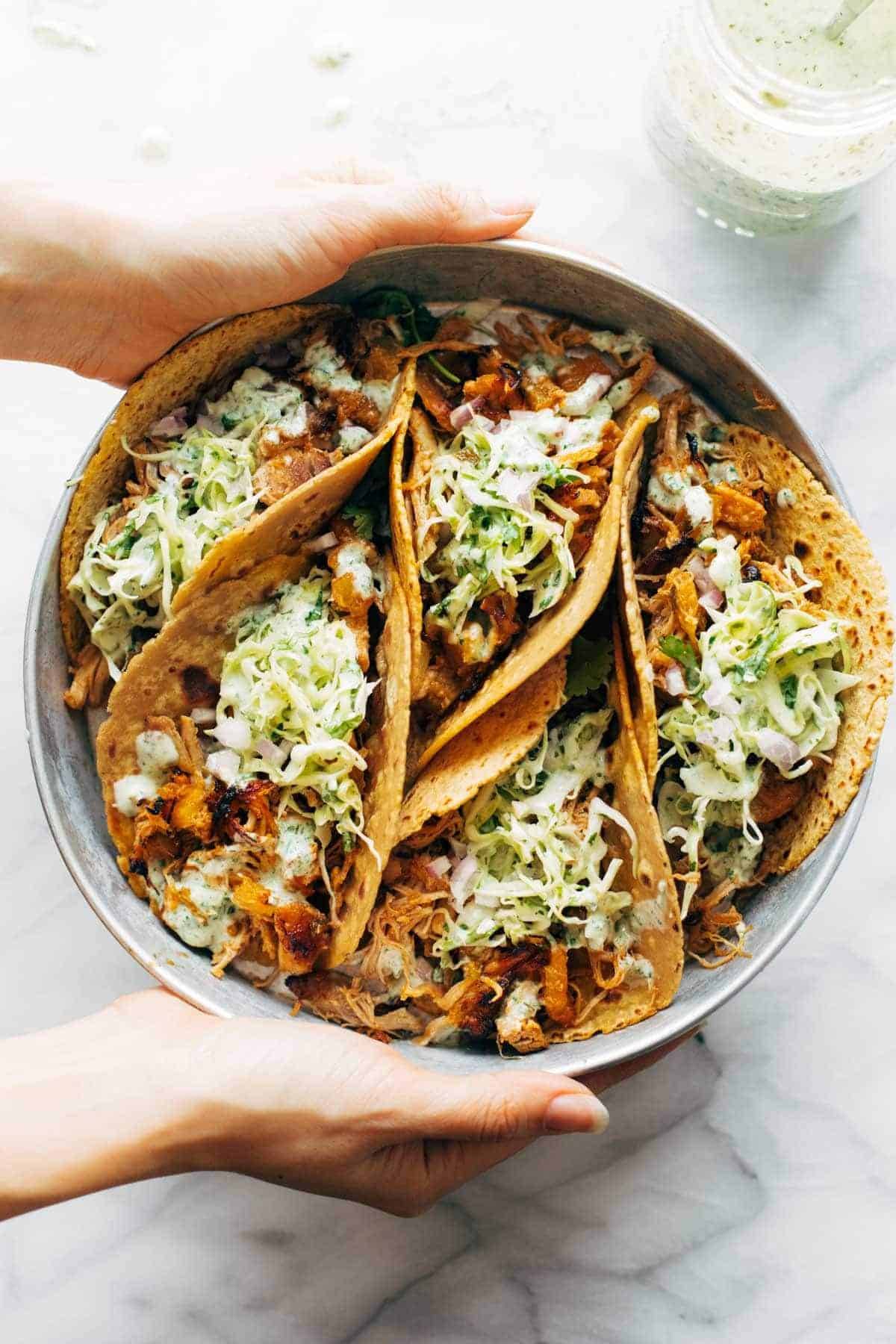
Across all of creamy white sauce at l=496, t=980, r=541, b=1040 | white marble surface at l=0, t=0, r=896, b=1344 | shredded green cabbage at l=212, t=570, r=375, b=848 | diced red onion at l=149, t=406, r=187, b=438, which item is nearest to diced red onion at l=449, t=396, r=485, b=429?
shredded green cabbage at l=212, t=570, r=375, b=848

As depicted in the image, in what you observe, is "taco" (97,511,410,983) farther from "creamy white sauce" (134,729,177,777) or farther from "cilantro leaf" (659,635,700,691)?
"cilantro leaf" (659,635,700,691)

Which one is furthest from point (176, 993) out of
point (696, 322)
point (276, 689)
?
point (696, 322)

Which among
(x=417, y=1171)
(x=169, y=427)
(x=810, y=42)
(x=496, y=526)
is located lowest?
(x=417, y=1171)

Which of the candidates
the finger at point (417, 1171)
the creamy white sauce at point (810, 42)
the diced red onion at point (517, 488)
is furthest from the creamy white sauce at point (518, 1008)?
the creamy white sauce at point (810, 42)

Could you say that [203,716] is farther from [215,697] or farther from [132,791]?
[132,791]

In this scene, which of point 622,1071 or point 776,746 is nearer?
point 776,746

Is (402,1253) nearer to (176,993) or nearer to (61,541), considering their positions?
(176,993)

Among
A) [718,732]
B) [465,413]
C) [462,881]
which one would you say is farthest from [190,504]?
[718,732]
